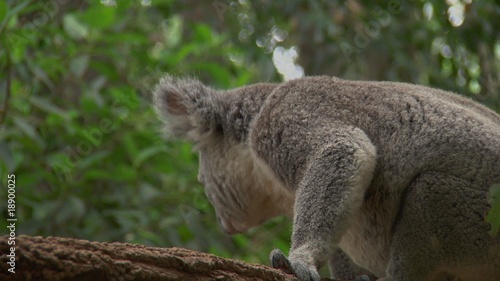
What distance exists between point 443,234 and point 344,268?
975 millimetres

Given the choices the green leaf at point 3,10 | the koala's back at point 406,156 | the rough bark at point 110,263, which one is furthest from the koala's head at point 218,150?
the rough bark at point 110,263

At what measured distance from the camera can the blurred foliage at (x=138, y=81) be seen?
5.30m

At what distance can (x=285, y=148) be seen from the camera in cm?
363

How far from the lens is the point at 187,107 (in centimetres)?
445

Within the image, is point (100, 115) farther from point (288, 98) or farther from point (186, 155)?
point (288, 98)

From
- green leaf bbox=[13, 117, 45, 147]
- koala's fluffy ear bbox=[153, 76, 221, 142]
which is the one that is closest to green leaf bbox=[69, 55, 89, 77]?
green leaf bbox=[13, 117, 45, 147]

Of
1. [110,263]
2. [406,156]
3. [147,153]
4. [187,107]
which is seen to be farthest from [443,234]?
[147,153]

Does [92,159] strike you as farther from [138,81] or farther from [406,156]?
[406,156]

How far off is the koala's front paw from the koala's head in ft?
3.86

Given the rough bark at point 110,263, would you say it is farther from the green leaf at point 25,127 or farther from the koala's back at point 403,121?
the green leaf at point 25,127

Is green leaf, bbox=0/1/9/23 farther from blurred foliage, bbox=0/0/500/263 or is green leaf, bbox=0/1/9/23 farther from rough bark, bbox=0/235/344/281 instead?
rough bark, bbox=0/235/344/281

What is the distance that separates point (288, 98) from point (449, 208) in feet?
3.44

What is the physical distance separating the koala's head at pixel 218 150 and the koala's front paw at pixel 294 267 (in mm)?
1176

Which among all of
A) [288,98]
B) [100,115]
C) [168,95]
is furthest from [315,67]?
[288,98]
